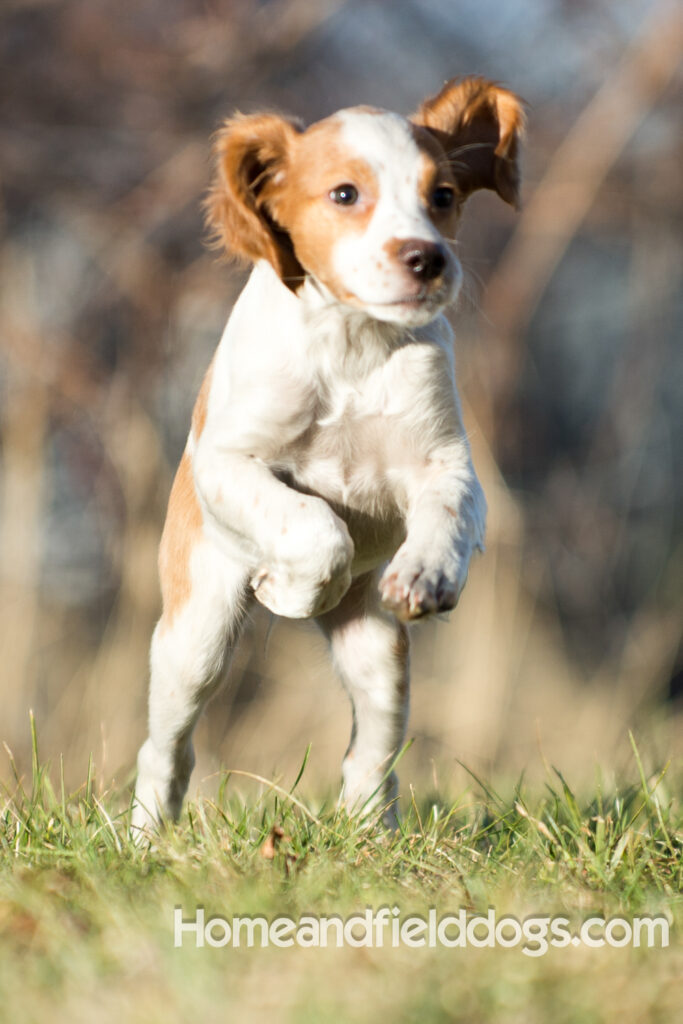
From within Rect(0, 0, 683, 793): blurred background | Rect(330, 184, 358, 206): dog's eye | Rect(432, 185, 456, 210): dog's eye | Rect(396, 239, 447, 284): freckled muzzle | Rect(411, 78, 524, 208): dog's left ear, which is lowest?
Rect(0, 0, 683, 793): blurred background

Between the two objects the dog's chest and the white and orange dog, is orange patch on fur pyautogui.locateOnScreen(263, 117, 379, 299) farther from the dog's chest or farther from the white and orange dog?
the dog's chest

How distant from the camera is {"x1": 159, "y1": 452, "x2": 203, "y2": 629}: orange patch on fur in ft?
11.4

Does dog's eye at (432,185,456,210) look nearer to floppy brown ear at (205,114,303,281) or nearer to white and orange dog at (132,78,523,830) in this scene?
white and orange dog at (132,78,523,830)

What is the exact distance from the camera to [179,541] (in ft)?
11.5

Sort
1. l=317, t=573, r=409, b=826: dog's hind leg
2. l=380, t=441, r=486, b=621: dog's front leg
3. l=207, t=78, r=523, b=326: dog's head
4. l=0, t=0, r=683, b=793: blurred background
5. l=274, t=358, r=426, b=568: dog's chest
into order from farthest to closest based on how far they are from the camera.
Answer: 1. l=0, t=0, r=683, b=793: blurred background
2. l=317, t=573, r=409, b=826: dog's hind leg
3. l=274, t=358, r=426, b=568: dog's chest
4. l=207, t=78, r=523, b=326: dog's head
5. l=380, t=441, r=486, b=621: dog's front leg

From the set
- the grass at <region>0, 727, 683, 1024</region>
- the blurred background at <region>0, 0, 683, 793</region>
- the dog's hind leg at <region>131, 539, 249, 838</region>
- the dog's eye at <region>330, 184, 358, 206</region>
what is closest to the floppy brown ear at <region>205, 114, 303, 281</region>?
the dog's eye at <region>330, 184, 358, 206</region>

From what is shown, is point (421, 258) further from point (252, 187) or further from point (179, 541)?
point (179, 541)

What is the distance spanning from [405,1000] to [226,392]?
1767 mm

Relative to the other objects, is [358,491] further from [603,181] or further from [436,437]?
[603,181]

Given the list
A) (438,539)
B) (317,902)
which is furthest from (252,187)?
(317,902)

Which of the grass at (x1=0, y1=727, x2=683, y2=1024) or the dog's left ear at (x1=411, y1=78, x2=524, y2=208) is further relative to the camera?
the dog's left ear at (x1=411, y1=78, x2=524, y2=208)

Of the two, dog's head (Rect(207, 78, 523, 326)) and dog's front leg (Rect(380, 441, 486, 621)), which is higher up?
dog's head (Rect(207, 78, 523, 326))

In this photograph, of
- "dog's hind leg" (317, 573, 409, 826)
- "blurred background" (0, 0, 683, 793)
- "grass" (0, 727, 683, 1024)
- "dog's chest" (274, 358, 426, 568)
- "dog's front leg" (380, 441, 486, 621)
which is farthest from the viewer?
"blurred background" (0, 0, 683, 793)

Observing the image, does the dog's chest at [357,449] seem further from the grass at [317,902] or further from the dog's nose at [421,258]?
the grass at [317,902]
